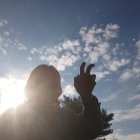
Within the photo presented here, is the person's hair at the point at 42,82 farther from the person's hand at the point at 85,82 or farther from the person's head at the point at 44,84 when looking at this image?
the person's hand at the point at 85,82

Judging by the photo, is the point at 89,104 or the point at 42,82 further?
the point at 42,82

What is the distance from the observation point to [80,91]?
3.53 m

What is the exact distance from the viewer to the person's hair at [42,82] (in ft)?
12.9

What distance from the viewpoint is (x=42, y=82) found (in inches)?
159

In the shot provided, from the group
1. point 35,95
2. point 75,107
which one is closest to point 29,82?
point 35,95

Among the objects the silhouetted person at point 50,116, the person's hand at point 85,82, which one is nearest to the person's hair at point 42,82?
the silhouetted person at point 50,116

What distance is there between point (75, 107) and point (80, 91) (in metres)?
35.7

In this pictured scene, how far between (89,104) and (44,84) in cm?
82

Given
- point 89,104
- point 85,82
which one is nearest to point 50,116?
point 89,104

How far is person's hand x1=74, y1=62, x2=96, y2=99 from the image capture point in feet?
11.2

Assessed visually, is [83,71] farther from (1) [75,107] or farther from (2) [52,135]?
(1) [75,107]

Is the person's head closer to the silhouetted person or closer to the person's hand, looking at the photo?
the silhouetted person

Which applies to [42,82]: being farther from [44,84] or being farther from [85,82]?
[85,82]

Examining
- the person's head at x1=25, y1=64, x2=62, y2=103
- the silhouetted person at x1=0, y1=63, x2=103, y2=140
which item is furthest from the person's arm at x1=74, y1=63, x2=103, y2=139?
the person's head at x1=25, y1=64, x2=62, y2=103
